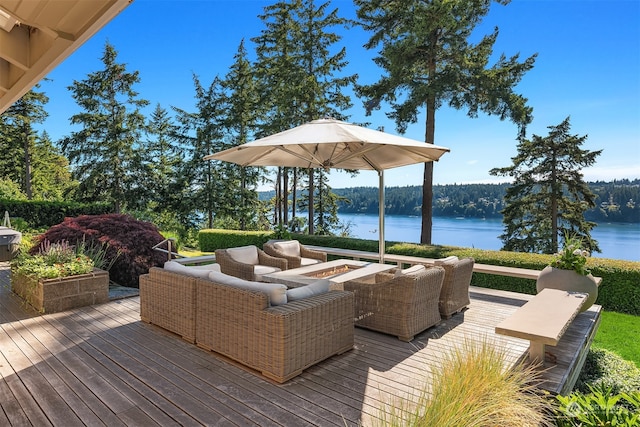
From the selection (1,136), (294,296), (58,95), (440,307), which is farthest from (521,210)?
(1,136)

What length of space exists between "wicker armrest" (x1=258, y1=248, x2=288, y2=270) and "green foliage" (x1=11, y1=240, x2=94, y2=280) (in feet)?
8.11

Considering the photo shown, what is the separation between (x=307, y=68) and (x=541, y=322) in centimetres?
1305

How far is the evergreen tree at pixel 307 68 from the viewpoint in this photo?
1341cm

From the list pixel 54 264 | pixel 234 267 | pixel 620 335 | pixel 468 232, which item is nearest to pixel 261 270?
pixel 234 267

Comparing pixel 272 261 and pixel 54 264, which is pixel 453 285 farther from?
pixel 54 264

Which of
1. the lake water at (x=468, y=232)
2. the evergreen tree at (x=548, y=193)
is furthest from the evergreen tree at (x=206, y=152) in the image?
the evergreen tree at (x=548, y=193)

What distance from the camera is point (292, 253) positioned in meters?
6.39

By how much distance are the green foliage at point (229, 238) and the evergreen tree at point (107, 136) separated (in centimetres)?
815

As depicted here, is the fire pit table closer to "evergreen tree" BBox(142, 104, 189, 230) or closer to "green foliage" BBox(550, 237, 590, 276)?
"green foliage" BBox(550, 237, 590, 276)

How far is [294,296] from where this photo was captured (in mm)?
3240

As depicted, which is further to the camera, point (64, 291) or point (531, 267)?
point (531, 267)

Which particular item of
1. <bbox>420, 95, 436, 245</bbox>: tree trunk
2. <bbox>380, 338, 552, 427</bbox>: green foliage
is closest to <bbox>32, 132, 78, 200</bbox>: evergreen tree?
<bbox>420, 95, 436, 245</bbox>: tree trunk

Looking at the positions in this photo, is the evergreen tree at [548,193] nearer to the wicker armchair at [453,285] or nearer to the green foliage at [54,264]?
the wicker armchair at [453,285]

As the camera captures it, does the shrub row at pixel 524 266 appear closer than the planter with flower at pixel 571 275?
No
